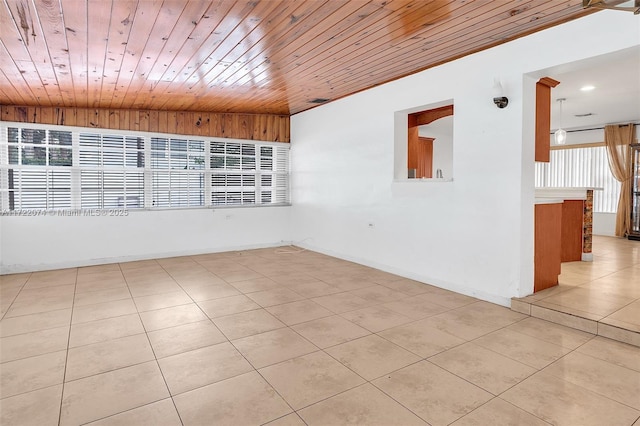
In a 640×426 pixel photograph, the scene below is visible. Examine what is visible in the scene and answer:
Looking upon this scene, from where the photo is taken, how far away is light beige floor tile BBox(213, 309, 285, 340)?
9.27ft

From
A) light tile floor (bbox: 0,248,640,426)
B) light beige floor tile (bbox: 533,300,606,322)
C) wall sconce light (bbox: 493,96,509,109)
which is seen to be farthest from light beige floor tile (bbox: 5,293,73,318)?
wall sconce light (bbox: 493,96,509,109)

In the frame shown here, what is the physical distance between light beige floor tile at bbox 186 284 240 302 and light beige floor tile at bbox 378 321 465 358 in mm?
1798

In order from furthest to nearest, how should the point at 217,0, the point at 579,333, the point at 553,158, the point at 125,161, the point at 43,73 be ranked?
1. the point at 553,158
2. the point at 125,161
3. the point at 43,73
4. the point at 579,333
5. the point at 217,0

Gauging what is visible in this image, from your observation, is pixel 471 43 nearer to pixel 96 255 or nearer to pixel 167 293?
pixel 167 293

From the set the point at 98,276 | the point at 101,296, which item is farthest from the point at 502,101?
the point at 98,276

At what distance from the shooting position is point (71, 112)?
17.1 feet

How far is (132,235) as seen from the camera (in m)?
5.57

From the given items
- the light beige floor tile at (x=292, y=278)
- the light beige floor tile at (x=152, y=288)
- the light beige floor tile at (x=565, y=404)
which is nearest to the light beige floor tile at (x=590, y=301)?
the light beige floor tile at (x=565, y=404)

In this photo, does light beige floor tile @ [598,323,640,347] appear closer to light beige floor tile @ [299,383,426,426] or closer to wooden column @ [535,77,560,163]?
wooden column @ [535,77,560,163]

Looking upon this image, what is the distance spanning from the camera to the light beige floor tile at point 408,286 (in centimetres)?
392

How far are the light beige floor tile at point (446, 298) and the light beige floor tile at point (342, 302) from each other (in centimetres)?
62

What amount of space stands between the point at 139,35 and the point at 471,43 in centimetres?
286

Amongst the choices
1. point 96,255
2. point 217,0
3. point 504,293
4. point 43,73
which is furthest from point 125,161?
point 504,293

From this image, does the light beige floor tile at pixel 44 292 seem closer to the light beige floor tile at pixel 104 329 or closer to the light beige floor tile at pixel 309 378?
the light beige floor tile at pixel 104 329
